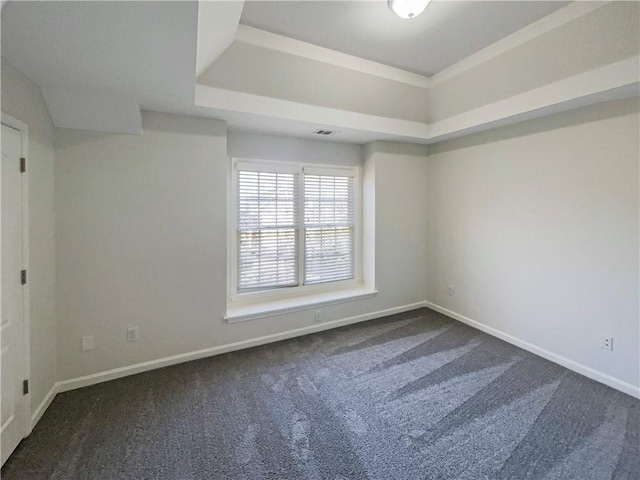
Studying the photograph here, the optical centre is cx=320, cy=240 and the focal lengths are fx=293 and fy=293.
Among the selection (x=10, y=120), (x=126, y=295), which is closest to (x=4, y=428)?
(x=126, y=295)

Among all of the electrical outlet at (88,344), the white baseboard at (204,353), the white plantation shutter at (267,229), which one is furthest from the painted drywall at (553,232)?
the electrical outlet at (88,344)

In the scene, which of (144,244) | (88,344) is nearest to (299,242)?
(144,244)

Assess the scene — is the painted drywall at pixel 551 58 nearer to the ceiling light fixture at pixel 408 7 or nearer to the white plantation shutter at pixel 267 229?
the ceiling light fixture at pixel 408 7

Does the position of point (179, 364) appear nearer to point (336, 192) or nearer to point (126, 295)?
point (126, 295)

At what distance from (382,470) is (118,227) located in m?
2.67

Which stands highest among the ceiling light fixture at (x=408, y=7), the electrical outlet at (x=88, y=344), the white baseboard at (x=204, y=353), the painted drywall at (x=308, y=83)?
the ceiling light fixture at (x=408, y=7)

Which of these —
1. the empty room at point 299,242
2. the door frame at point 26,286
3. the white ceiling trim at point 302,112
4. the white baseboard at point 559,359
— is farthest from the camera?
the white ceiling trim at point 302,112

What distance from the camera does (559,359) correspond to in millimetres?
2807

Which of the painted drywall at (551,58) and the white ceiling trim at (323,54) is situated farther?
the white ceiling trim at (323,54)

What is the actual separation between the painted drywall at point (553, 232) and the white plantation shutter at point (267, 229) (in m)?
2.11

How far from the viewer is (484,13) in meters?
2.29

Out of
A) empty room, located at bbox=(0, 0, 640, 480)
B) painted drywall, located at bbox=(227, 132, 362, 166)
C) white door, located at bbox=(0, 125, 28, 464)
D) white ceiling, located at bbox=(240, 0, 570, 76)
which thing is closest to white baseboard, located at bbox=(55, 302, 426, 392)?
empty room, located at bbox=(0, 0, 640, 480)

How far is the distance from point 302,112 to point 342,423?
269cm

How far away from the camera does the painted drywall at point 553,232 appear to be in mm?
2385
